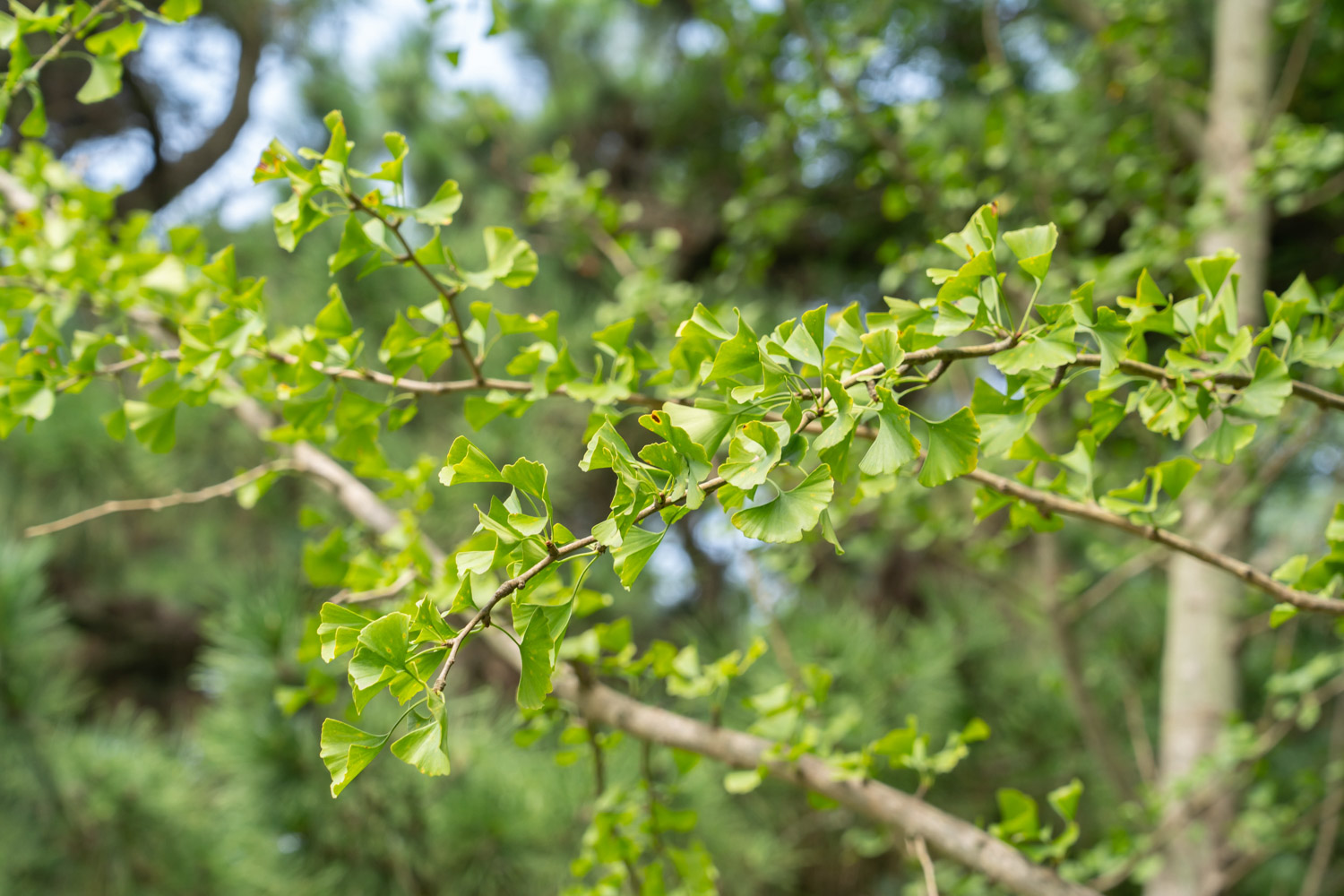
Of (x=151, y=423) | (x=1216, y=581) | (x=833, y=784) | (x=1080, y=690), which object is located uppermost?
(x=151, y=423)

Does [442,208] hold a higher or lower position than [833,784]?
higher

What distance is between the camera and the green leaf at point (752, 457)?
5.5 inches

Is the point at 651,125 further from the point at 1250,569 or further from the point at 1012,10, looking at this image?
the point at 1250,569

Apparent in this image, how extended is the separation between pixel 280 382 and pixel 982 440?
235mm

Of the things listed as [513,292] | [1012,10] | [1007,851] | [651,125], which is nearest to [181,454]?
[513,292]

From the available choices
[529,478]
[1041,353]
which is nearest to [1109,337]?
[1041,353]

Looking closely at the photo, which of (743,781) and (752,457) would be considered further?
(743,781)

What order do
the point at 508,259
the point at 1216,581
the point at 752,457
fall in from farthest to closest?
the point at 1216,581 < the point at 508,259 < the point at 752,457

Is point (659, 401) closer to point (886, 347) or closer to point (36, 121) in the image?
point (886, 347)

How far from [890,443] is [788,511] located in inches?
1.0

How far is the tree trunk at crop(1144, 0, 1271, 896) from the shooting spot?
57cm

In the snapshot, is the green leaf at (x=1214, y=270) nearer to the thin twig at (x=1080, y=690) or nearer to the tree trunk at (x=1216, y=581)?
the tree trunk at (x=1216, y=581)

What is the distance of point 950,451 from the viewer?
170 millimetres

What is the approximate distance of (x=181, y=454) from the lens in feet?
3.23
